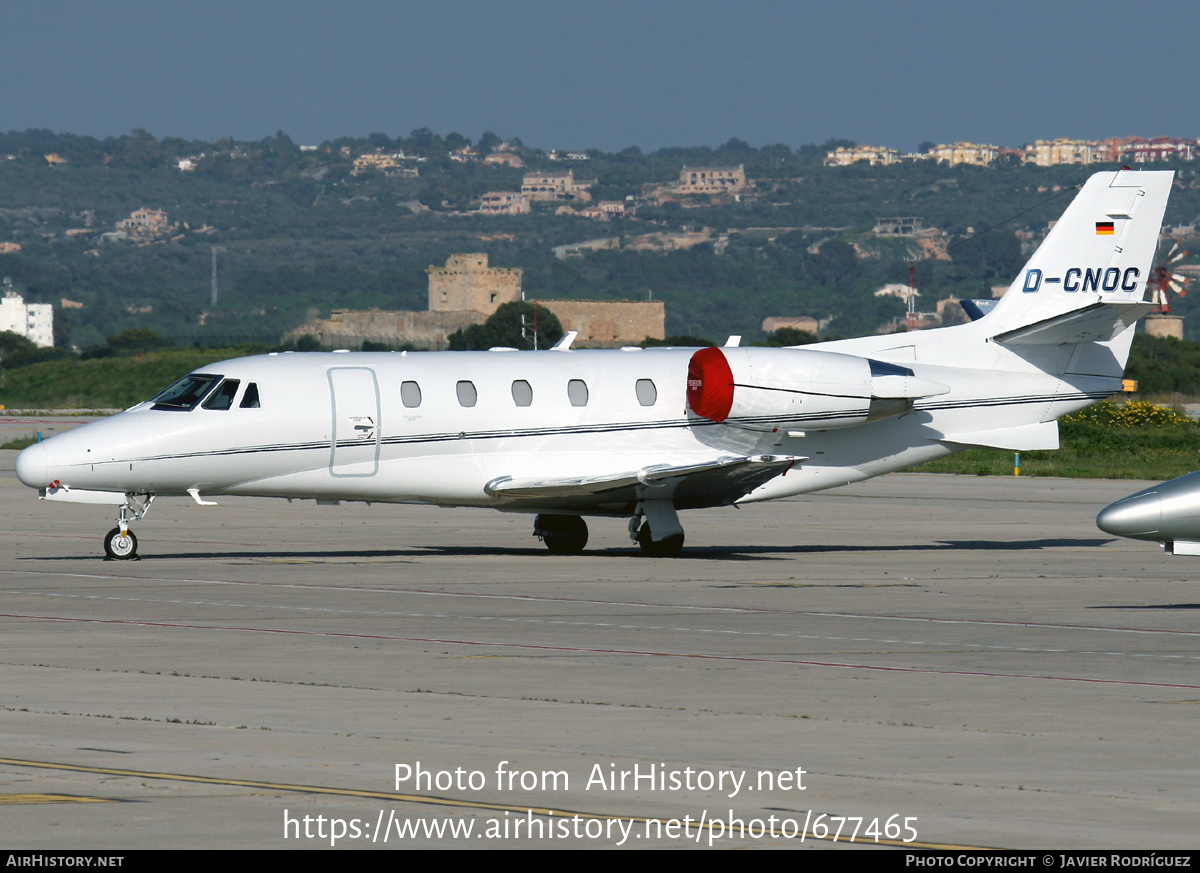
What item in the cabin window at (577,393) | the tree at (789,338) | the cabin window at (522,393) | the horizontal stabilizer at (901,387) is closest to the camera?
the cabin window at (522,393)

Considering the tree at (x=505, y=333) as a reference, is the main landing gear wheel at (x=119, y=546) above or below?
above

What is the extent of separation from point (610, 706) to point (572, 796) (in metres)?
3.31

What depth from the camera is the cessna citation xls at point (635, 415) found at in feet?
83.1

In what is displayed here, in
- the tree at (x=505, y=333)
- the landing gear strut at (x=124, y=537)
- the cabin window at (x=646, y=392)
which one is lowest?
the tree at (x=505, y=333)

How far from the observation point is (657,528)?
27.0 metres

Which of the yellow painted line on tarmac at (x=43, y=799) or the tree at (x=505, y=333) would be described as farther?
the tree at (x=505, y=333)

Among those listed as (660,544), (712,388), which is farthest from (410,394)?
(712,388)

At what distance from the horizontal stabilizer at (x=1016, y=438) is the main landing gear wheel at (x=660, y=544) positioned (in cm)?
486

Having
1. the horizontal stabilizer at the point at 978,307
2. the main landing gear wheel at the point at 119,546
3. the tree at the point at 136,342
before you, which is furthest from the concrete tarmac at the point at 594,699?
the tree at the point at 136,342

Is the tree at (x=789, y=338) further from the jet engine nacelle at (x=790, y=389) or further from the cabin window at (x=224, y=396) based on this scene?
the cabin window at (x=224, y=396)

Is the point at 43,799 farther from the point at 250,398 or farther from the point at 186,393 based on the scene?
the point at 186,393

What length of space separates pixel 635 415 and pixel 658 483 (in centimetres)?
154

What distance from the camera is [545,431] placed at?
26.6 meters
